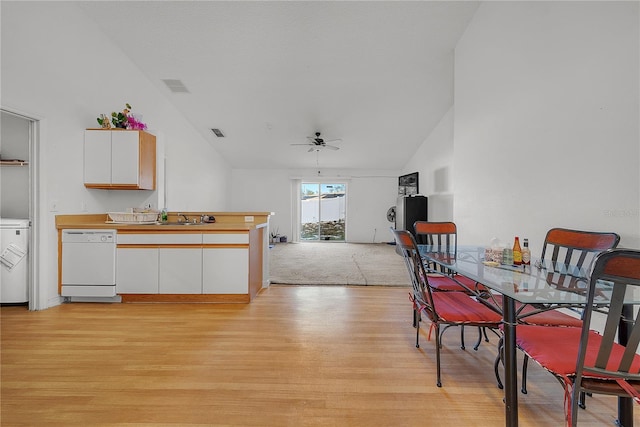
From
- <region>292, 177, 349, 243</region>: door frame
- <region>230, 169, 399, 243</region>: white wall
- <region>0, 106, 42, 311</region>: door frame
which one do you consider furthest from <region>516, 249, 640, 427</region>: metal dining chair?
<region>292, 177, 349, 243</region>: door frame

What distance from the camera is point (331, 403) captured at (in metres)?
1.57

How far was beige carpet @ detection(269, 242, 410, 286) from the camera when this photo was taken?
163 inches

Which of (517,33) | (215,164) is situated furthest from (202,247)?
(215,164)

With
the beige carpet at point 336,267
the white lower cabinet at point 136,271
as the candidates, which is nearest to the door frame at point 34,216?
the white lower cabinet at point 136,271

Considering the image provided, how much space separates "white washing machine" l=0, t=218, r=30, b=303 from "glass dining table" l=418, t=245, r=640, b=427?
13.6ft

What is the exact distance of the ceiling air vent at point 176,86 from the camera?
4840 mm

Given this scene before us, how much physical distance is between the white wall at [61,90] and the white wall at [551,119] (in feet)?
14.1

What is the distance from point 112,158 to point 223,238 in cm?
179

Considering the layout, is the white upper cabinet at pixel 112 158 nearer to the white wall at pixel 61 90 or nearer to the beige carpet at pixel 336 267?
the white wall at pixel 61 90

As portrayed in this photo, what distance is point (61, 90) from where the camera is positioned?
10.5 feet

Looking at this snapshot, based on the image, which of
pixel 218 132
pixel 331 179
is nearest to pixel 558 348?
pixel 218 132

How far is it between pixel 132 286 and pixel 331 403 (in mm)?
2750

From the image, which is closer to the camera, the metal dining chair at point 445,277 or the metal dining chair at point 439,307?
the metal dining chair at point 439,307

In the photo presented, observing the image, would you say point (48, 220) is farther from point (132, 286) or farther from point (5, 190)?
point (132, 286)
